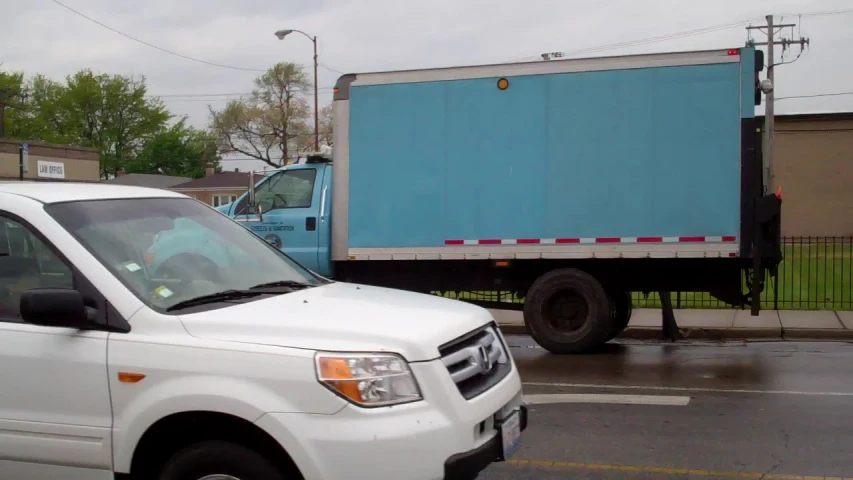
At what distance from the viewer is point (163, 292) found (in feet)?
13.0

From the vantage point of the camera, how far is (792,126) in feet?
134

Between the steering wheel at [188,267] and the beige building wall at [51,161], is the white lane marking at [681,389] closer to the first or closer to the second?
the steering wheel at [188,267]

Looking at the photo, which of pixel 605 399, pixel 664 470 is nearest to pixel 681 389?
pixel 605 399

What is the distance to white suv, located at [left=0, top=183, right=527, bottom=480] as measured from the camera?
3.40m

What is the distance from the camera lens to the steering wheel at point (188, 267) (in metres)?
4.20

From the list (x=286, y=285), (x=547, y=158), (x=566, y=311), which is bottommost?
(x=566, y=311)

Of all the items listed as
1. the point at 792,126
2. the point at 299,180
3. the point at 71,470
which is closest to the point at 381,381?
the point at 71,470

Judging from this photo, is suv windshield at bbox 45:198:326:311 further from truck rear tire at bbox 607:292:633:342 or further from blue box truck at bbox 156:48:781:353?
truck rear tire at bbox 607:292:633:342

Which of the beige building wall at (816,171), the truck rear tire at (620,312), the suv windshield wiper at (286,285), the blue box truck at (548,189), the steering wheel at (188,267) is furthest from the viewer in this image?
the beige building wall at (816,171)

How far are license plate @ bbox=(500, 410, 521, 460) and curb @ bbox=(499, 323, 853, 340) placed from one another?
9.09 m

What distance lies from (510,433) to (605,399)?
4.10m

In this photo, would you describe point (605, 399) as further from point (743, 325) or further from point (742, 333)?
point (743, 325)

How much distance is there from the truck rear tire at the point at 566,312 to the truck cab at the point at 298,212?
9.41 feet

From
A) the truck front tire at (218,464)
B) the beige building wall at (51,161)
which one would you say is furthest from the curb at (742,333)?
the beige building wall at (51,161)
